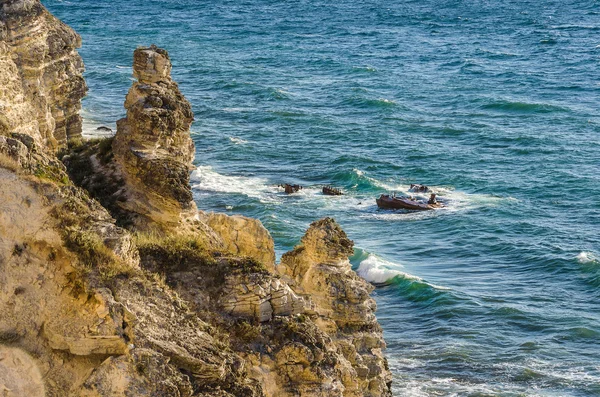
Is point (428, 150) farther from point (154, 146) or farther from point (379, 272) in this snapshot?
point (154, 146)

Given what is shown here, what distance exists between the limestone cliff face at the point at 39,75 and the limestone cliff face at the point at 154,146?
2.13 meters

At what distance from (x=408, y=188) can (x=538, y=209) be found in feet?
28.5

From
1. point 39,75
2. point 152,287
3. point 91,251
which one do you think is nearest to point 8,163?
point 91,251

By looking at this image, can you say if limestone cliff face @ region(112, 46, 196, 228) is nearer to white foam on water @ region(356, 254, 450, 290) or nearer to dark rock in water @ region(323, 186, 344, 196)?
white foam on water @ region(356, 254, 450, 290)

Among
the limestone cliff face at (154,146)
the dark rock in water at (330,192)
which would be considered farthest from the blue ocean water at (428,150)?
the limestone cliff face at (154,146)

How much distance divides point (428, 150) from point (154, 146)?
5670cm

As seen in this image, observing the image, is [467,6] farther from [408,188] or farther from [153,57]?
[153,57]

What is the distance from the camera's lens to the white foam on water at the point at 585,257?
56562 mm

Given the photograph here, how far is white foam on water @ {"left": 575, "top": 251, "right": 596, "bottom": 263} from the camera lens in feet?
186

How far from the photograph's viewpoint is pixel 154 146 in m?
25.3

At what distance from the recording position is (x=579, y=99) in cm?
9856

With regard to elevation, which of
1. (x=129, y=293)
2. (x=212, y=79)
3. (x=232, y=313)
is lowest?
(x=212, y=79)

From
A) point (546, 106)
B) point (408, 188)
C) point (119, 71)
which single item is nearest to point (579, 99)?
point (546, 106)

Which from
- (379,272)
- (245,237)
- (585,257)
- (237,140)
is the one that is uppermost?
(245,237)
